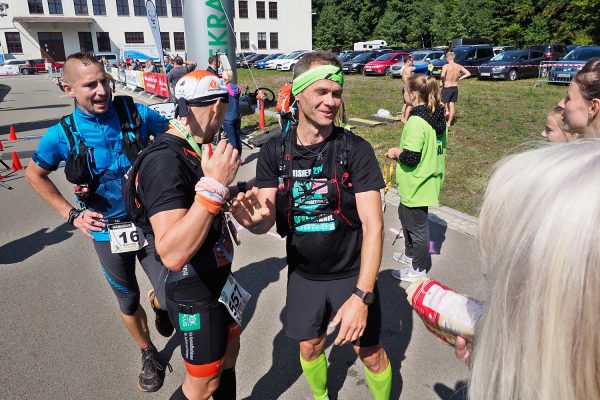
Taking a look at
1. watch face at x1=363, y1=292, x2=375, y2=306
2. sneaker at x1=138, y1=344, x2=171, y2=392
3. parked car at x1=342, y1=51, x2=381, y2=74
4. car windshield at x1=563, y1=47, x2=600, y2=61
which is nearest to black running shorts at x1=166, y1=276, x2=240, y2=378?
watch face at x1=363, y1=292, x2=375, y2=306

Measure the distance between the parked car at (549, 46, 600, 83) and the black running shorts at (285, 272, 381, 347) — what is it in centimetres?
2078

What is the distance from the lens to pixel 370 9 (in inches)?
2352

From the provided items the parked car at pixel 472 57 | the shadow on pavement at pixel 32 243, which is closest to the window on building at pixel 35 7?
the parked car at pixel 472 57

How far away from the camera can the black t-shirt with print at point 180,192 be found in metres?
1.83

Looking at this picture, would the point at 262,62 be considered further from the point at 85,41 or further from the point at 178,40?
the point at 85,41

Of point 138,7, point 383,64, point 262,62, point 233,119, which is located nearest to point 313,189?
point 233,119

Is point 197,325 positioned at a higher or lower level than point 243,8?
lower

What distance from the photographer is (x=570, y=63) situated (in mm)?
18531

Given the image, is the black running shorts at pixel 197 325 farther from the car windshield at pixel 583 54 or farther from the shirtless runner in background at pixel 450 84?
the car windshield at pixel 583 54

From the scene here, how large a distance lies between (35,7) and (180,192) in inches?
2571

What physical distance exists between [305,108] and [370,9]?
64702mm

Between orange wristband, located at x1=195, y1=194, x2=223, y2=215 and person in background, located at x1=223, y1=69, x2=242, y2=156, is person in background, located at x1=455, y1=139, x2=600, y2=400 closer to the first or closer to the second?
orange wristband, located at x1=195, y1=194, x2=223, y2=215

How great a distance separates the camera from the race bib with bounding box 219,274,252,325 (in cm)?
222

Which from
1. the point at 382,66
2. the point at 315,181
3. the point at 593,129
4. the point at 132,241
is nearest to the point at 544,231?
the point at 315,181
